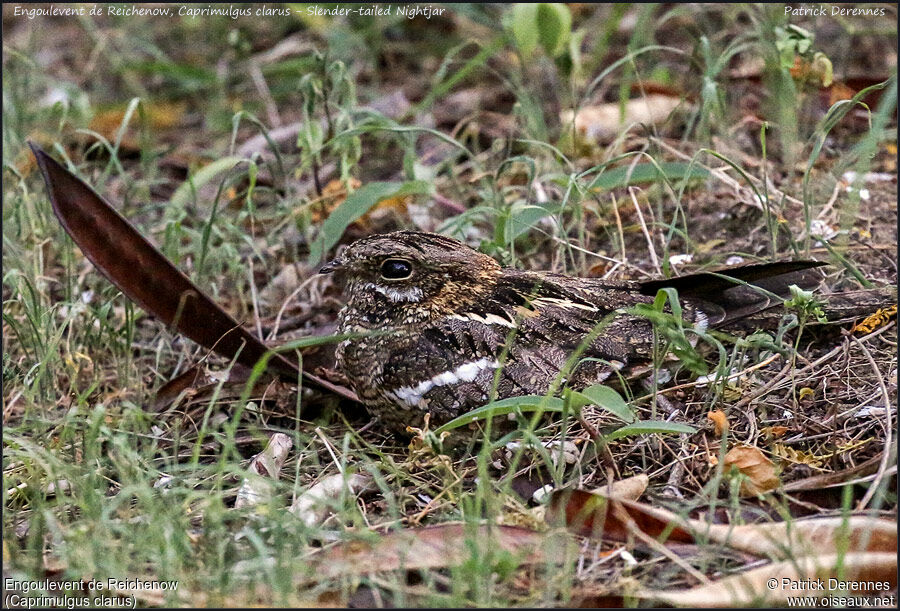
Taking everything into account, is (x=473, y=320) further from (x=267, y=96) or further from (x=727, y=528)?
(x=267, y=96)

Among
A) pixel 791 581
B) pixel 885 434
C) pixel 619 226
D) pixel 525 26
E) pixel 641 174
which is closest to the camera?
pixel 791 581

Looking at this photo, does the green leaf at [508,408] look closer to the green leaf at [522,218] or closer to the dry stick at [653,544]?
the dry stick at [653,544]

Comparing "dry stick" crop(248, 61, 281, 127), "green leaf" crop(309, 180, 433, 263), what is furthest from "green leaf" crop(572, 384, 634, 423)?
"dry stick" crop(248, 61, 281, 127)

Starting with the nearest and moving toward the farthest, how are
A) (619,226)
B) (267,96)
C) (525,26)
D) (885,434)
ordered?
(885,434) → (619,226) → (525,26) → (267,96)

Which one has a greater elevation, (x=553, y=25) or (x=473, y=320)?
(x=553, y=25)

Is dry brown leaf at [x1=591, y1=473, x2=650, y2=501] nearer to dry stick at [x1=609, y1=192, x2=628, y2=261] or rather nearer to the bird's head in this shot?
the bird's head

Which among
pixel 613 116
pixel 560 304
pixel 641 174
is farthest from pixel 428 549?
pixel 613 116

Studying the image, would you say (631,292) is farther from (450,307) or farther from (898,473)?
(898,473)
